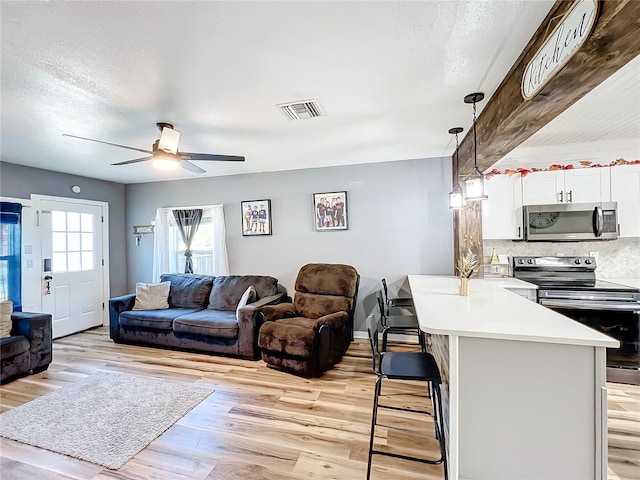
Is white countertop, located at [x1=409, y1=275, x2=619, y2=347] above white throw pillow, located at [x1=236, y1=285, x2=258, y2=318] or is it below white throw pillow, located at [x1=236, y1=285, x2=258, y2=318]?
above

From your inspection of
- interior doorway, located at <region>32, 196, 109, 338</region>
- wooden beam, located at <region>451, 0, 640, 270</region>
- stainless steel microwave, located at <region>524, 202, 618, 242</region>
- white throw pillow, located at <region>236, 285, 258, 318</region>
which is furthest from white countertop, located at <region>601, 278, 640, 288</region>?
interior doorway, located at <region>32, 196, 109, 338</region>

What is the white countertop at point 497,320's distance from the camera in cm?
145

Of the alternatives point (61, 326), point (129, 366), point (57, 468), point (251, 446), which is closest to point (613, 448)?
point (251, 446)

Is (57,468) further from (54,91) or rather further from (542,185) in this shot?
(542,185)

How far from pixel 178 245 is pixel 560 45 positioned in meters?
5.26

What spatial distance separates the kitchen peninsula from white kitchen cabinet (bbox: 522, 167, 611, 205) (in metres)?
Result: 2.33

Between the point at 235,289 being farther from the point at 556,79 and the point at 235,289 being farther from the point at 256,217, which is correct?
the point at 556,79

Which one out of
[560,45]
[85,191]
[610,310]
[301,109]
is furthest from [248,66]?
[85,191]

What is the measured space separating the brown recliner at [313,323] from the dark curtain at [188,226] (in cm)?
209

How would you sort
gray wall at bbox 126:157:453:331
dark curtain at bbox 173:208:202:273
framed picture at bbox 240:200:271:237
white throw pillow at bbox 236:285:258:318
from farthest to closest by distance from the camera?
dark curtain at bbox 173:208:202:273 < framed picture at bbox 240:200:271:237 < gray wall at bbox 126:157:453:331 < white throw pillow at bbox 236:285:258:318

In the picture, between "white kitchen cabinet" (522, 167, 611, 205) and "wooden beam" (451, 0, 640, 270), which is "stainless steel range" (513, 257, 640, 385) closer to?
"white kitchen cabinet" (522, 167, 611, 205)

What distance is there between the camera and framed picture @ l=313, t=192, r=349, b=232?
14.3ft

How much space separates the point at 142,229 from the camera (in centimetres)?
539

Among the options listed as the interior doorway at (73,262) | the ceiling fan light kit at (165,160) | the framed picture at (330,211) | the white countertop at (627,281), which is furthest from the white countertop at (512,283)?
the interior doorway at (73,262)
